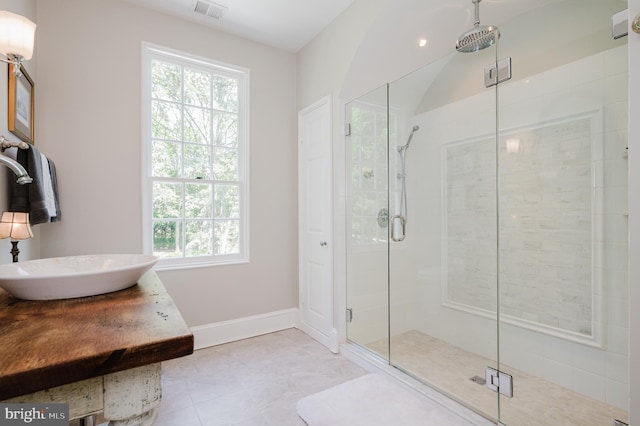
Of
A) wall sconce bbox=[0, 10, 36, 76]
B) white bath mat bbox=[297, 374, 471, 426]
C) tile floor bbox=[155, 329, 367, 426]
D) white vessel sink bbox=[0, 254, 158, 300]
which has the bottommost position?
tile floor bbox=[155, 329, 367, 426]

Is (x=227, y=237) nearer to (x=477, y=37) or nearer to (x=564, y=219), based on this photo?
(x=477, y=37)

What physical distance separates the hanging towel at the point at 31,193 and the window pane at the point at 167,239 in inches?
→ 38.7

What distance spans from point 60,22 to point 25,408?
2.77 metres

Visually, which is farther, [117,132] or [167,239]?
[167,239]

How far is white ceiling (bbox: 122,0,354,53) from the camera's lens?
2510 millimetres

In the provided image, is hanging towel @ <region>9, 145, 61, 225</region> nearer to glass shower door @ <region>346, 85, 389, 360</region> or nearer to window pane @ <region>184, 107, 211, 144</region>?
window pane @ <region>184, 107, 211, 144</region>

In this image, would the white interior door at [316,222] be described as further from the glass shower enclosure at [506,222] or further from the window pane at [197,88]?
the window pane at [197,88]

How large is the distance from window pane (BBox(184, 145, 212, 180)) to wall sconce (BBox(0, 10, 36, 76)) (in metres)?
1.45

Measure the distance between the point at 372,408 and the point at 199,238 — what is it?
6.52 ft

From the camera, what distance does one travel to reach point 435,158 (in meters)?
2.76

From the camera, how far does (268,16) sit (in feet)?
8.77

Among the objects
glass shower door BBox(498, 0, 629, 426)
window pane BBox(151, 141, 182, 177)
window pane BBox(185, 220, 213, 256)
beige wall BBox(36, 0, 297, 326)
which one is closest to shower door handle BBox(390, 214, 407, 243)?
glass shower door BBox(498, 0, 629, 426)

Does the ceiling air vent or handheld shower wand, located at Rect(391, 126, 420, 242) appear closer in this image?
the ceiling air vent

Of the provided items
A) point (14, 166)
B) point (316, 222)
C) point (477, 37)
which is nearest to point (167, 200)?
point (316, 222)
